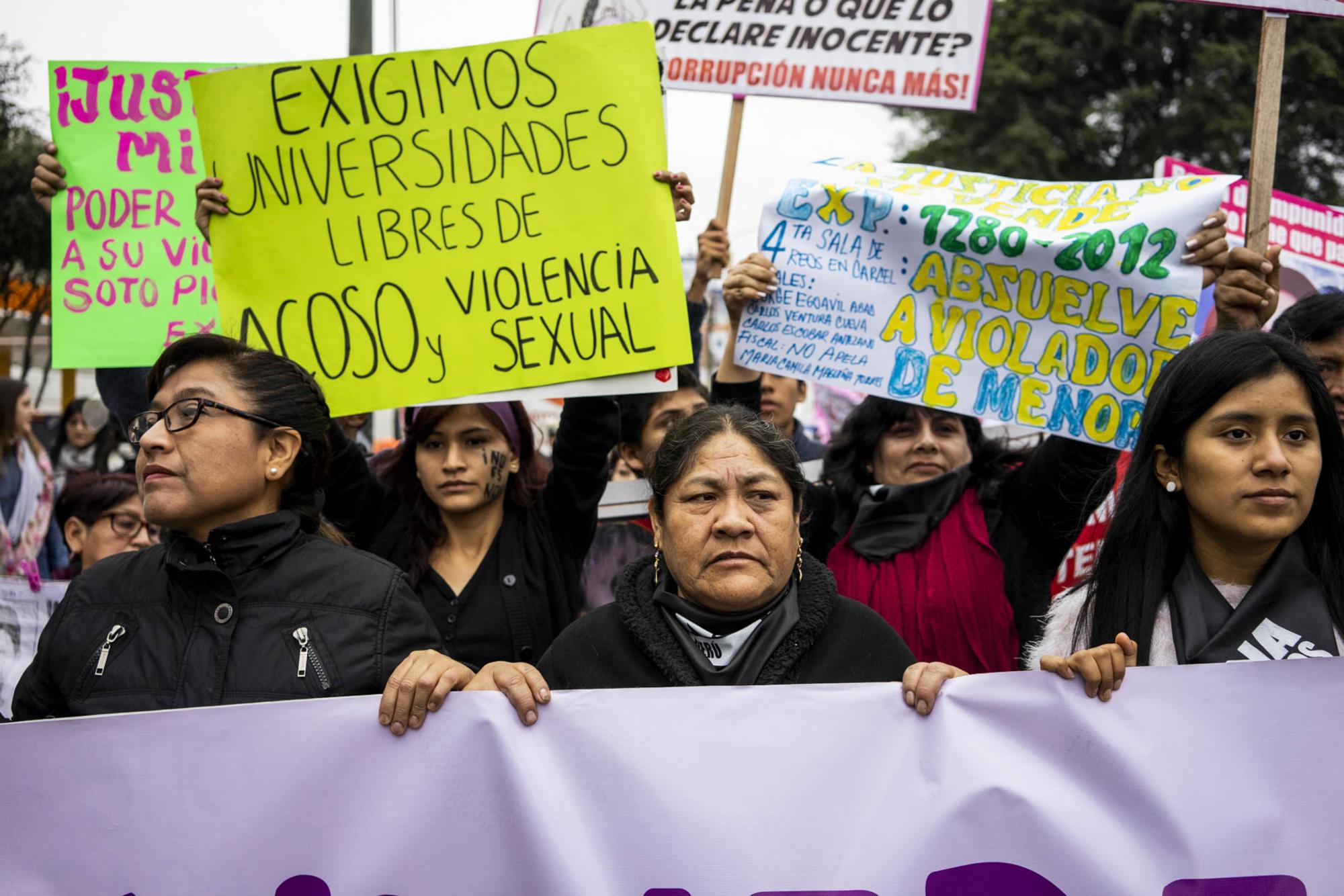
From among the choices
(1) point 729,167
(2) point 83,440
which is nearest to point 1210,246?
(1) point 729,167

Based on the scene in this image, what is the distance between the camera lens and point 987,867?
6.89 ft

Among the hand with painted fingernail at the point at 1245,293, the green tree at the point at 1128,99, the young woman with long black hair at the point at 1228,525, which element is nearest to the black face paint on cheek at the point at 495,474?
the young woman with long black hair at the point at 1228,525

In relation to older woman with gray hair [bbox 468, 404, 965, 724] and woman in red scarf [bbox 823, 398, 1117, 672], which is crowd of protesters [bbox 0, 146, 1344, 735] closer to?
older woman with gray hair [bbox 468, 404, 965, 724]

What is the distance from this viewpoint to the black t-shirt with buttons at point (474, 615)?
3.09 meters

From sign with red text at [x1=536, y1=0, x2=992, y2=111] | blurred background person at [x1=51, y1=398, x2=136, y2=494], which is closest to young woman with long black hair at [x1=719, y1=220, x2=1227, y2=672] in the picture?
sign with red text at [x1=536, y1=0, x2=992, y2=111]

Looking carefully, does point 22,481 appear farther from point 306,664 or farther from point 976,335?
point 976,335

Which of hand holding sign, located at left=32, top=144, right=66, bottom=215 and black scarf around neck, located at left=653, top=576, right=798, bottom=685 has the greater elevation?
hand holding sign, located at left=32, top=144, right=66, bottom=215

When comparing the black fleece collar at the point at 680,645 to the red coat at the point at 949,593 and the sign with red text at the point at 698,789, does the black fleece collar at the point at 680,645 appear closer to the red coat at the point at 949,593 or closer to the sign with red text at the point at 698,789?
the sign with red text at the point at 698,789

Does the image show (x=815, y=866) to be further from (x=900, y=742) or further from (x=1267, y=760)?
(x=1267, y=760)

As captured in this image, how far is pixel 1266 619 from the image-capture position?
2.34 meters

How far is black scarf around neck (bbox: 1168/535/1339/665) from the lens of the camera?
2.31 m

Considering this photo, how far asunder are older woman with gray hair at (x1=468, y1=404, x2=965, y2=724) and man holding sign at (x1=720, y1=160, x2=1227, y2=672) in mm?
885

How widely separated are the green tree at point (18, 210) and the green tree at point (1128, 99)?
18264mm

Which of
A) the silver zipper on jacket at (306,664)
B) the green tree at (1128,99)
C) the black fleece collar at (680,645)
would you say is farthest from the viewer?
the green tree at (1128,99)
